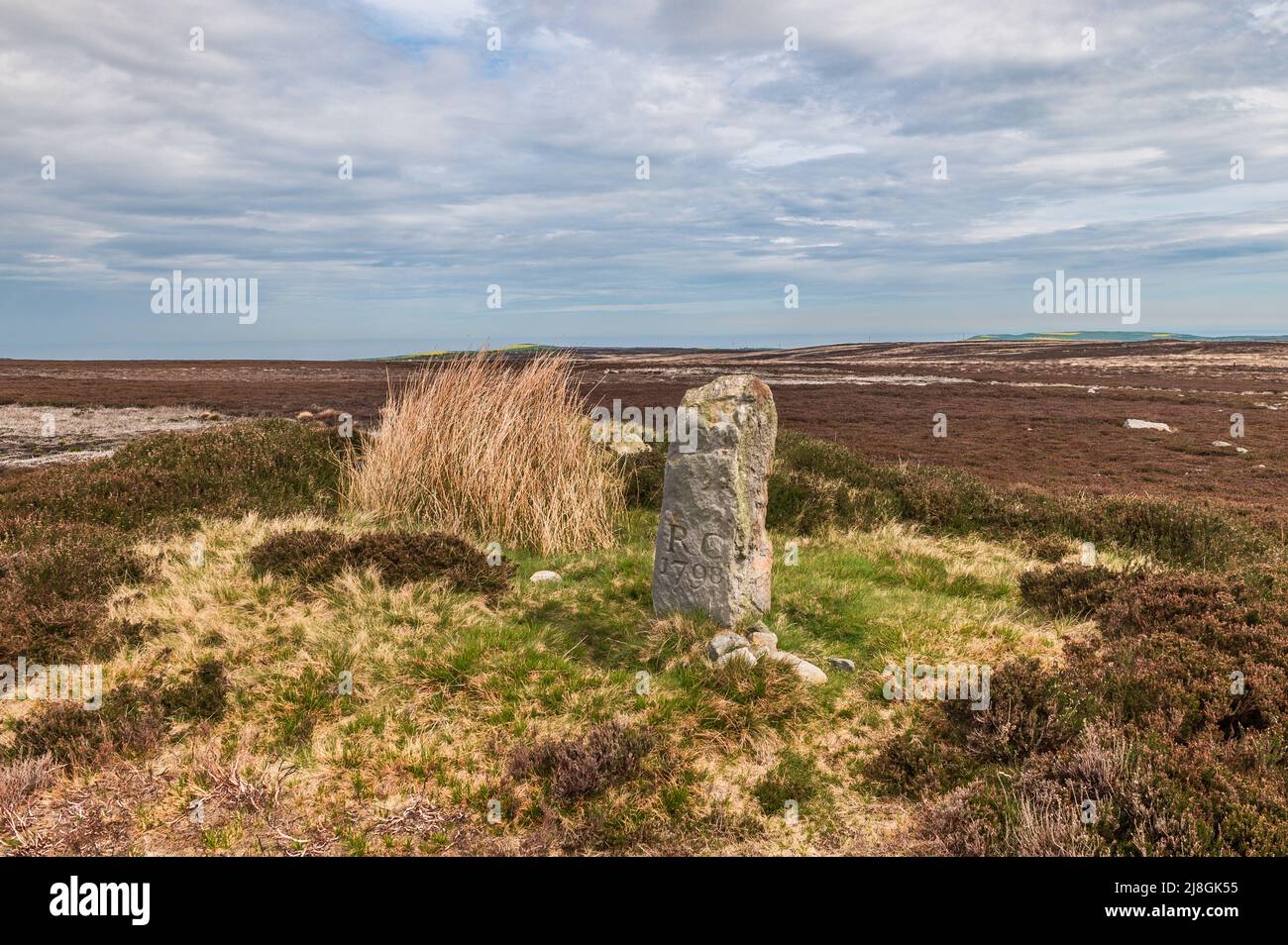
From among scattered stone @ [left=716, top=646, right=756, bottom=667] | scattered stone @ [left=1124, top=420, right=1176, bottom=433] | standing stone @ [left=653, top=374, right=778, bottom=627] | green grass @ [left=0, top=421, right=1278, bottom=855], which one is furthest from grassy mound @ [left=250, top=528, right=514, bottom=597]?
scattered stone @ [left=1124, top=420, right=1176, bottom=433]

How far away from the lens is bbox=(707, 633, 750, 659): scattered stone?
6758mm

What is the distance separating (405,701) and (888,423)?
2715 centimetres

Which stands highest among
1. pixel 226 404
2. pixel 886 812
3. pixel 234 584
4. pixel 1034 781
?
pixel 226 404

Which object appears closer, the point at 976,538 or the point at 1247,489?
the point at 976,538

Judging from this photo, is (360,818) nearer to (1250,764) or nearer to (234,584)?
(234,584)

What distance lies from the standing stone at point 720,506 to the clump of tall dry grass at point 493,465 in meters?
3.33

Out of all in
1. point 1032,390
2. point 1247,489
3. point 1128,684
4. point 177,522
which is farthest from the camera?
point 1032,390

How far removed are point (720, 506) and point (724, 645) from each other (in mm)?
1427

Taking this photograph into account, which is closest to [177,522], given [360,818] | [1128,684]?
[360,818]

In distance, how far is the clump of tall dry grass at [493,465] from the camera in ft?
36.1

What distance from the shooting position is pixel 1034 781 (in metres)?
4.86

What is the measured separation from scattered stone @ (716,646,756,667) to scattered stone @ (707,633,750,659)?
0.30ft

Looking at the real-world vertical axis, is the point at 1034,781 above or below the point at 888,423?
below

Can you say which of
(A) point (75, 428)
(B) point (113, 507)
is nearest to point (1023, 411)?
(B) point (113, 507)
